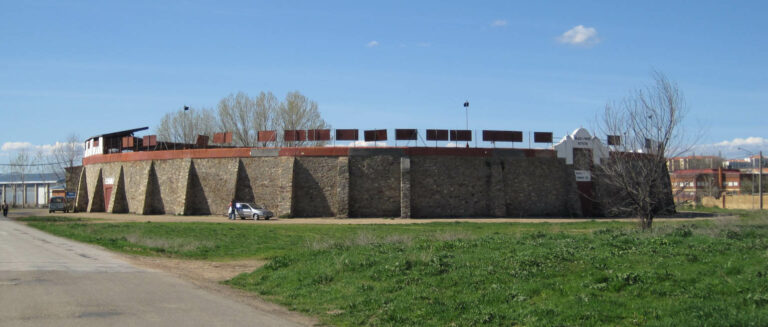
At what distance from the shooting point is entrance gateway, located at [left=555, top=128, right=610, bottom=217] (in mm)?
46312

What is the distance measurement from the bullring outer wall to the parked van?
755 inches

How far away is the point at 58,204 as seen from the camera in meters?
59.8

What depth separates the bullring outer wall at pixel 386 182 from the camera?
43625 mm

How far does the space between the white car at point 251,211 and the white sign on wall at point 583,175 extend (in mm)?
23059

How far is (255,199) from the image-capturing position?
1794 inches

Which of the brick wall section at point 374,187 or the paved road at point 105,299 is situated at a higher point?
the brick wall section at point 374,187

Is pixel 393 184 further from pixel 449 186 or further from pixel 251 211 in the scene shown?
pixel 251 211

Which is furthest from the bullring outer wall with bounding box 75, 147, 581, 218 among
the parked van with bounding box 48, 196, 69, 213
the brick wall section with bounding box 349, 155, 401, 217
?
the parked van with bounding box 48, 196, 69, 213

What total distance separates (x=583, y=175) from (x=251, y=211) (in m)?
24.9

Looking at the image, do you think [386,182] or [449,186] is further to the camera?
[449,186]

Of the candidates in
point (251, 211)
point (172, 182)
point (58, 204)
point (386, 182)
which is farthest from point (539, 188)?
point (58, 204)

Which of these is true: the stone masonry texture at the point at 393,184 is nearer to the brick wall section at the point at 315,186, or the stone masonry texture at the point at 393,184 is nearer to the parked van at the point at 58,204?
the brick wall section at the point at 315,186

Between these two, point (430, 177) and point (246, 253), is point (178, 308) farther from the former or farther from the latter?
point (430, 177)

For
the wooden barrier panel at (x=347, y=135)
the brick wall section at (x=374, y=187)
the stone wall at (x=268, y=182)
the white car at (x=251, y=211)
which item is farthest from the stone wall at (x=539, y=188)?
the white car at (x=251, y=211)
